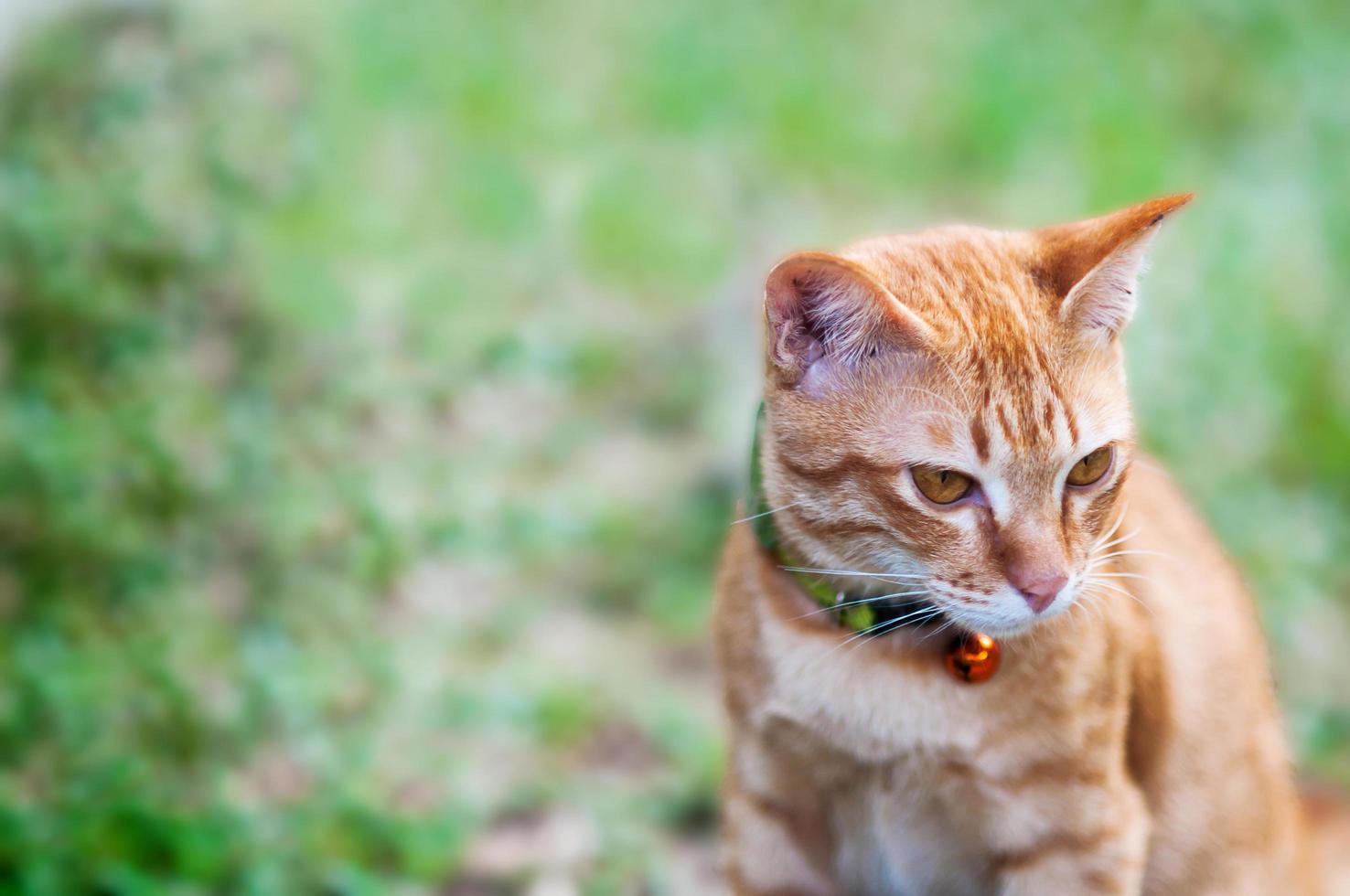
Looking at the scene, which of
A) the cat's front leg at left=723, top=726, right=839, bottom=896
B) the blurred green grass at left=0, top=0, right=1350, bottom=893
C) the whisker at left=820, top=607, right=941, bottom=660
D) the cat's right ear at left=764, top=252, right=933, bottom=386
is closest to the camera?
the cat's right ear at left=764, top=252, right=933, bottom=386

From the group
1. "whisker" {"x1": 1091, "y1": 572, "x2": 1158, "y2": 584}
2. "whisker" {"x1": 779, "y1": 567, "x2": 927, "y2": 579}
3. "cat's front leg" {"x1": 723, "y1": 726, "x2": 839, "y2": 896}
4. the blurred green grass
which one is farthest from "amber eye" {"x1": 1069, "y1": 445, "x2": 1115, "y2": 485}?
the blurred green grass

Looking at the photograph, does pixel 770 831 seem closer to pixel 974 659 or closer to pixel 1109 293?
pixel 974 659

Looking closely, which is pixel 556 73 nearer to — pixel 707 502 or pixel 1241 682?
pixel 707 502

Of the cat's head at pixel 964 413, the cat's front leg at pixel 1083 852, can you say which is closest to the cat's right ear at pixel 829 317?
the cat's head at pixel 964 413

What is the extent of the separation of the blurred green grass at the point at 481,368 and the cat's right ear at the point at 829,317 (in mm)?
1570

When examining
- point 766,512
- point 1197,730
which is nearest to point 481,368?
point 766,512

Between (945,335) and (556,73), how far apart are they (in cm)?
341

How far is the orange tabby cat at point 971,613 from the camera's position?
1.69m

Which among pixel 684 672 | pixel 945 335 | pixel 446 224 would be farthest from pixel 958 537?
pixel 446 224

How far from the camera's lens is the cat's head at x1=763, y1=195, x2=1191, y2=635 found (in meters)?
1.68

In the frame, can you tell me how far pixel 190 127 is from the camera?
3.90 metres

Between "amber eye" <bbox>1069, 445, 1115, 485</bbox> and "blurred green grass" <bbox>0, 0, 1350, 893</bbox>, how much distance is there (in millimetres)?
1577

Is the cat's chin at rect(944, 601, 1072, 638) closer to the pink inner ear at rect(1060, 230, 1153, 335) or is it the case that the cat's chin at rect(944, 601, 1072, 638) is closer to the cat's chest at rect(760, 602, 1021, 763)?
the cat's chest at rect(760, 602, 1021, 763)

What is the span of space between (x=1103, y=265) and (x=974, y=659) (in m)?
0.55
